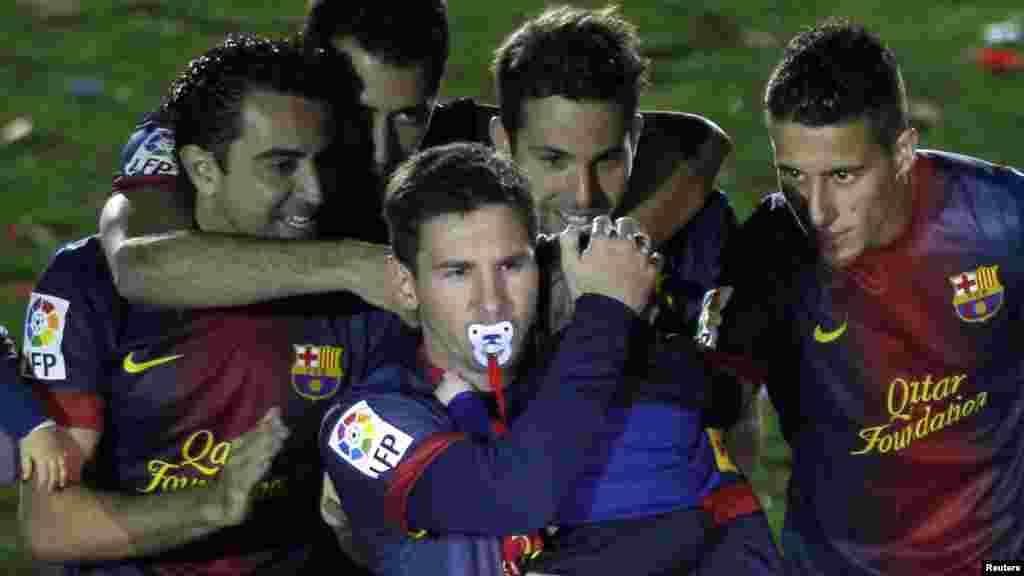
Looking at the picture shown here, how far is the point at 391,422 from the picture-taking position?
4.36 m

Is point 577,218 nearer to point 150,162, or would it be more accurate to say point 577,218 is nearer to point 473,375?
point 473,375

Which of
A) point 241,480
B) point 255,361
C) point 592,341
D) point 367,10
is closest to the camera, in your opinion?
point 592,341

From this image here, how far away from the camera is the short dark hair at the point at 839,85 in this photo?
5.12m

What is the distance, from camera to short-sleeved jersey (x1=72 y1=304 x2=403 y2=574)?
5.00 metres

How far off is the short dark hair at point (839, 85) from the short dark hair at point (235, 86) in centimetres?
112

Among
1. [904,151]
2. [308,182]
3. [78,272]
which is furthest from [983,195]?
[78,272]

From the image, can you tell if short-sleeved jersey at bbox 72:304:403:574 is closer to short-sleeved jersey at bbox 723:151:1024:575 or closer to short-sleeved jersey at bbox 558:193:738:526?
short-sleeved jersey at bbox 558:193:738:526

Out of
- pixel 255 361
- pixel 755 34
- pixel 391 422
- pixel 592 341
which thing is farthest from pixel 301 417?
pixel 755 34

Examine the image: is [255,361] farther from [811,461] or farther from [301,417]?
[811,461]

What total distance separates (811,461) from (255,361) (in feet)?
4.87

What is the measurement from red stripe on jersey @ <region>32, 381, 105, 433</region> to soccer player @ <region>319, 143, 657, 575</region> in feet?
2.43

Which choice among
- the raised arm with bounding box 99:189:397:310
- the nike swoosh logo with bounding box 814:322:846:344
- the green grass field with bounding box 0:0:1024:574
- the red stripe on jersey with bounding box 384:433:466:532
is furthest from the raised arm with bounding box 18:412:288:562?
the green grass field with bounding box 0:0:1024:574

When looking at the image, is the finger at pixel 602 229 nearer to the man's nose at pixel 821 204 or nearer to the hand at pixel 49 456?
the man's nose at pixel 821 204

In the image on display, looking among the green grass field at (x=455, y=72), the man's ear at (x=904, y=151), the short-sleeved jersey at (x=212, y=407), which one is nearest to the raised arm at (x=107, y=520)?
the short-sleeved jersey at (x=212, y=407)
